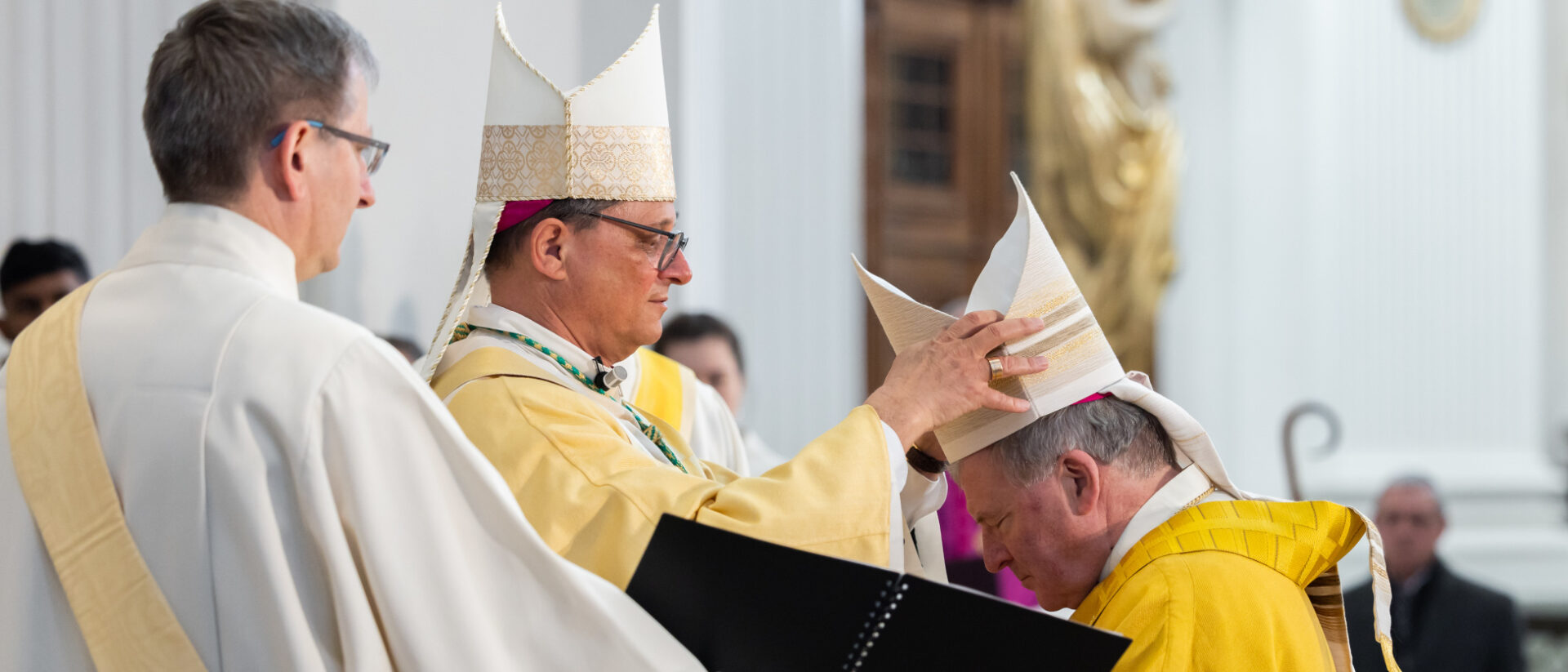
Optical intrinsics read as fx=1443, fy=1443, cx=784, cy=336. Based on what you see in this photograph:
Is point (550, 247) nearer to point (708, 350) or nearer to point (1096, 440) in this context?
point (1096, 440)

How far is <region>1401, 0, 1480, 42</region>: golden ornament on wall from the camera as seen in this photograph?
28.6ft

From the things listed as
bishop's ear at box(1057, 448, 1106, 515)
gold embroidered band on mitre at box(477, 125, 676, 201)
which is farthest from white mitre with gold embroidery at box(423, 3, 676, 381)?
bishop's ear at box(1057, 448, 1106, 515)

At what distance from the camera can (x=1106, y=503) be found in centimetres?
205

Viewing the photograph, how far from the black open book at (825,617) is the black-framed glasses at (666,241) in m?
0.67

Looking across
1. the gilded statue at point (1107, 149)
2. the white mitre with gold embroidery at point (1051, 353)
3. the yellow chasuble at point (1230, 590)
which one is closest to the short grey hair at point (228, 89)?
the white mitre with gold embroidery at point (1051, 353)

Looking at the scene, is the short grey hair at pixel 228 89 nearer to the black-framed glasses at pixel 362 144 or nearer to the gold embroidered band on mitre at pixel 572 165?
the black-framed glasses at pixel 362 144

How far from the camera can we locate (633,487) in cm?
186

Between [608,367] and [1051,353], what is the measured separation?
708 mm

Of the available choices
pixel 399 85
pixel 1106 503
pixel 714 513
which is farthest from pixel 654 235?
pixel 399 85

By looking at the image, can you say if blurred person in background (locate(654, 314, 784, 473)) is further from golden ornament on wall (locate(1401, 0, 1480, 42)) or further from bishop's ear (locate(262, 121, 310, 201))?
golden ornament on wall (locate(1401, 0, 1480, 42))

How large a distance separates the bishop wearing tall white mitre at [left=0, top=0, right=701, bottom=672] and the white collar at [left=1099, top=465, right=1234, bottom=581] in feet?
2.38

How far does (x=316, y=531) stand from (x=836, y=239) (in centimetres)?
469

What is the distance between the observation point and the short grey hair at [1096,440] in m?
2.07

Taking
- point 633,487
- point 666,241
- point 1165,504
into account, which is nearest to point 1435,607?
point 1165,504
